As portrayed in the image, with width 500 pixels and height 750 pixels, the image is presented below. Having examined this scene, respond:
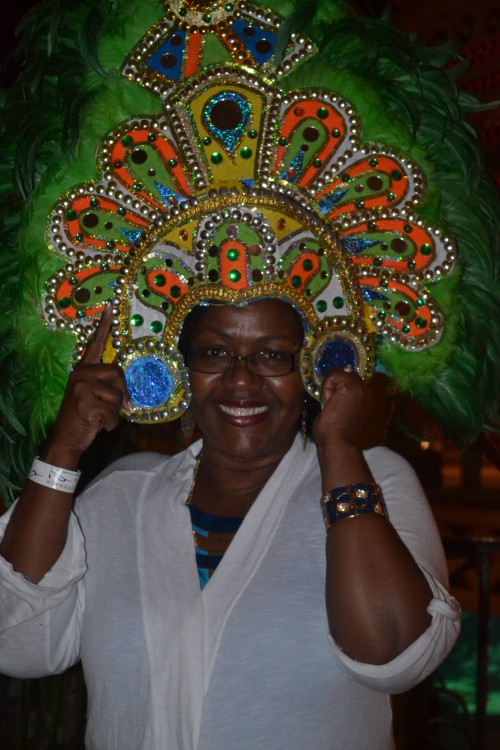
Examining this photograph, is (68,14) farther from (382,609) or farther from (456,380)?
(382,609)

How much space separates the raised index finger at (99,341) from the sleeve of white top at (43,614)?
37 cm

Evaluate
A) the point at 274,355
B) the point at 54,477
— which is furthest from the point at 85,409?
the point at 274,355

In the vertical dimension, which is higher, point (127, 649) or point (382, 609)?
point (382, 609)

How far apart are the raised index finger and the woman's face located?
227mm

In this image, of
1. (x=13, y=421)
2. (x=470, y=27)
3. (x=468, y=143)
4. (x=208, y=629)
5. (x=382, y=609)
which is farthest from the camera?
(x=470, y=27)

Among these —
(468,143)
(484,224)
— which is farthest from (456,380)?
(468,143)

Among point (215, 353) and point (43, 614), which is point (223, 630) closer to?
point (43, 614)

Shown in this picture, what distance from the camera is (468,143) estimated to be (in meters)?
2.16

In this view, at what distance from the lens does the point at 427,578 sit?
1851mm

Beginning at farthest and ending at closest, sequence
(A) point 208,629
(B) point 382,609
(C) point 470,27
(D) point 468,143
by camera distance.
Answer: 1. (C) point 470,27
2. (D) point 468,143
3. (A) point 208,629
4. (B) point 382,609

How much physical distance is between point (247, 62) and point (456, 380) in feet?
2.89

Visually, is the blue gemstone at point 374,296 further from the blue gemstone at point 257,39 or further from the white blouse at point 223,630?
the blue gemstone at point 257,39

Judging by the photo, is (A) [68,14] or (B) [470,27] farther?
(B) [470,27]

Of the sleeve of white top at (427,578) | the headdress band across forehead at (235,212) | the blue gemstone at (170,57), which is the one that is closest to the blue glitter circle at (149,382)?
the headdress band across forehead at (235,212)
